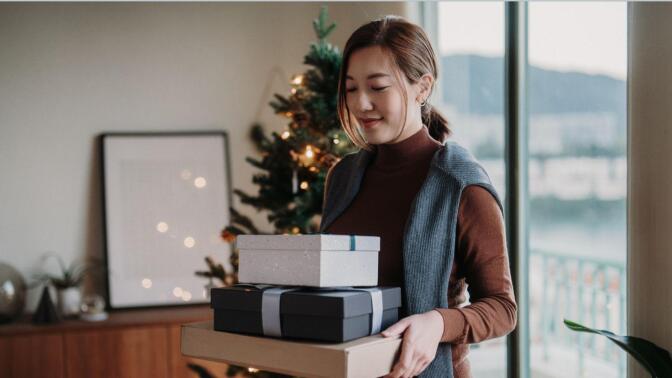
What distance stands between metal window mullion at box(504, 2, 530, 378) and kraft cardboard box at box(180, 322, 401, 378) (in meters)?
1.64

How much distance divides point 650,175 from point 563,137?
3.41 feet

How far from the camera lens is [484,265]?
123 centimetres

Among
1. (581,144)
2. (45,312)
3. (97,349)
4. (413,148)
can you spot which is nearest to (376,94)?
(413,148)

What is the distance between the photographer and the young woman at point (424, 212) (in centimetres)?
121

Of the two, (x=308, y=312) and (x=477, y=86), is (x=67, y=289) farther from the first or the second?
(x=308, y=312)

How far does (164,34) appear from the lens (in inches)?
147

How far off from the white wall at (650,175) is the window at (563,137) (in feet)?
2.00

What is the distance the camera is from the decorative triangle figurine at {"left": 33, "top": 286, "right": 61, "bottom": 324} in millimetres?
3203

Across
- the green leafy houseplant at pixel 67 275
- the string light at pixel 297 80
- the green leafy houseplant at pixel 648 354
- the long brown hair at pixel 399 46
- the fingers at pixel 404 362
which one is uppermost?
the string light at pixel 297 80

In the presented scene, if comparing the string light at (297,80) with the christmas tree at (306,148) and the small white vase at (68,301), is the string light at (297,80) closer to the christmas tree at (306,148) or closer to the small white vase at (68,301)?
the christmas tree at (306,148)

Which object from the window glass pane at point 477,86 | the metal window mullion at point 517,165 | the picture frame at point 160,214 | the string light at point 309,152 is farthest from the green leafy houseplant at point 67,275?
the metal window mullion at point 517,165

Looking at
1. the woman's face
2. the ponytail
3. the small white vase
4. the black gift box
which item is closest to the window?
the ponytail

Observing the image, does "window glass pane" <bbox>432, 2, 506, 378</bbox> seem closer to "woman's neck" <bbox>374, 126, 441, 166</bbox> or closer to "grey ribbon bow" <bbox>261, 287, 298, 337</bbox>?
"woman's neck" <bbox>374, 126, 441, 166</bbox>

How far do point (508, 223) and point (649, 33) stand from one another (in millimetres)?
1110
